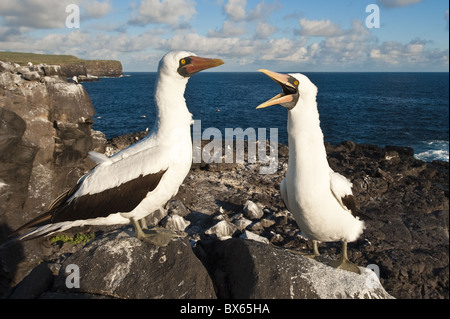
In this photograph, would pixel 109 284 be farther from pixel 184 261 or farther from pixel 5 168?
pixel 5 168

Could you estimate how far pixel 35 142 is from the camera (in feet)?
29.3

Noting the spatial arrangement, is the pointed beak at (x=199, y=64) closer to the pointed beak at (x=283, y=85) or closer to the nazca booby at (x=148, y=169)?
the nazca booby at (x=148, y=169)

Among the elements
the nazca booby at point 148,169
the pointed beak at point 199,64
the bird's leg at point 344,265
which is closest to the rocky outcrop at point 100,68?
the nazca booby at point 148,169

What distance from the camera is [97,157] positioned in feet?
13.0

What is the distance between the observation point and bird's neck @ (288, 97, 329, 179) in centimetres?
353

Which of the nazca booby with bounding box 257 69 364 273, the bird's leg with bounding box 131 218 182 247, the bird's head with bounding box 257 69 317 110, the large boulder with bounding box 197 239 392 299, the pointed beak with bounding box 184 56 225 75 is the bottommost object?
the large boulder with bounding box 197 239 392 299

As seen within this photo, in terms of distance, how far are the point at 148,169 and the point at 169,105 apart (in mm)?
794

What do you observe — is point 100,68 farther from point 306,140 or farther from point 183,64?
point 306,140

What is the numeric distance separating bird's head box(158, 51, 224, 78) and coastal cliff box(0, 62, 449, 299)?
7.17 feet

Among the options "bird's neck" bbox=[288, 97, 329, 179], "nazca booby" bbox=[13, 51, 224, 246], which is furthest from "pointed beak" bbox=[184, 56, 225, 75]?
"bird's neck" bbox=[288, 97, 329, 179]

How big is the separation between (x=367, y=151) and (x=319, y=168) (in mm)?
17649

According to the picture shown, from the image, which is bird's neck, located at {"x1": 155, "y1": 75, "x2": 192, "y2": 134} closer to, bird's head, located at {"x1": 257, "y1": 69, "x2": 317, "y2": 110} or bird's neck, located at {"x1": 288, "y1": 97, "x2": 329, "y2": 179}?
bird's head, located at {"x1": 257, "y1": 69, "x2": 317, "y2": 110}
